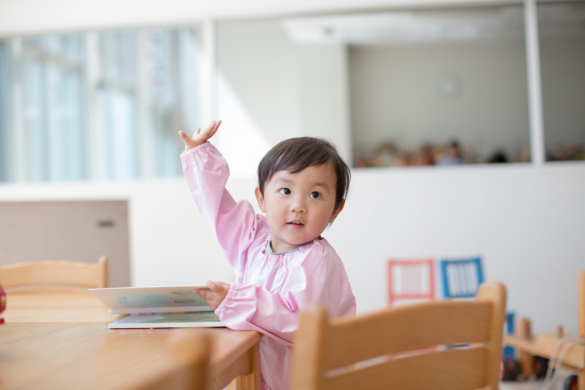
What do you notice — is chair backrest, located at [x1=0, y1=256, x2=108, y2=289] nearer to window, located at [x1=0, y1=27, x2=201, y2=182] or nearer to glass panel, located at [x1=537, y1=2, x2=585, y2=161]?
window, located at [x1=0, y1=27, x2=201, y2=182]

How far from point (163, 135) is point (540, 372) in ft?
18.5

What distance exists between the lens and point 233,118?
152 inches

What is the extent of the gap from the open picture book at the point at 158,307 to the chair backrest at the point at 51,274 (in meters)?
0.60

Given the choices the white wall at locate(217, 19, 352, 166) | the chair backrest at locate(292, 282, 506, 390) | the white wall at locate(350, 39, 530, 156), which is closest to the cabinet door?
the white wall at locate(217, 19, 352, 166)

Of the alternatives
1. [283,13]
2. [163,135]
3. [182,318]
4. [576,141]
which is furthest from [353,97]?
[182,318]

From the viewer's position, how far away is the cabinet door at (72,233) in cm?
377

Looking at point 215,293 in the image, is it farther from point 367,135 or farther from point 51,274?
point 367,135

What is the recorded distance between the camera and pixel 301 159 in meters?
1.10

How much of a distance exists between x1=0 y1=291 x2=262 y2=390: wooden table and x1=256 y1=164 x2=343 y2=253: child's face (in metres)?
0.25

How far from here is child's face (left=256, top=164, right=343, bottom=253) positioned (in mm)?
1090

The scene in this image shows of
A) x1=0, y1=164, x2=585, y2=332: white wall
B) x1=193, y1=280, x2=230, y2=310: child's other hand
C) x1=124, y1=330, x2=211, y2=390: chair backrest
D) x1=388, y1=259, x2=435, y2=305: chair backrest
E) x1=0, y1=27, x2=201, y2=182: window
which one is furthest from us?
x1=0, y1=27, x2=201, y2=182: window

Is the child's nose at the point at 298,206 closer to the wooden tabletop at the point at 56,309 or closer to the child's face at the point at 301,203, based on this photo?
the child's face at the point at 301,203

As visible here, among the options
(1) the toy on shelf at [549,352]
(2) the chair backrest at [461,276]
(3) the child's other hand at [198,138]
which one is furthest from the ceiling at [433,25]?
(3) the child's other hand at [198,138]

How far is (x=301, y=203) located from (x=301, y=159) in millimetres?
85
